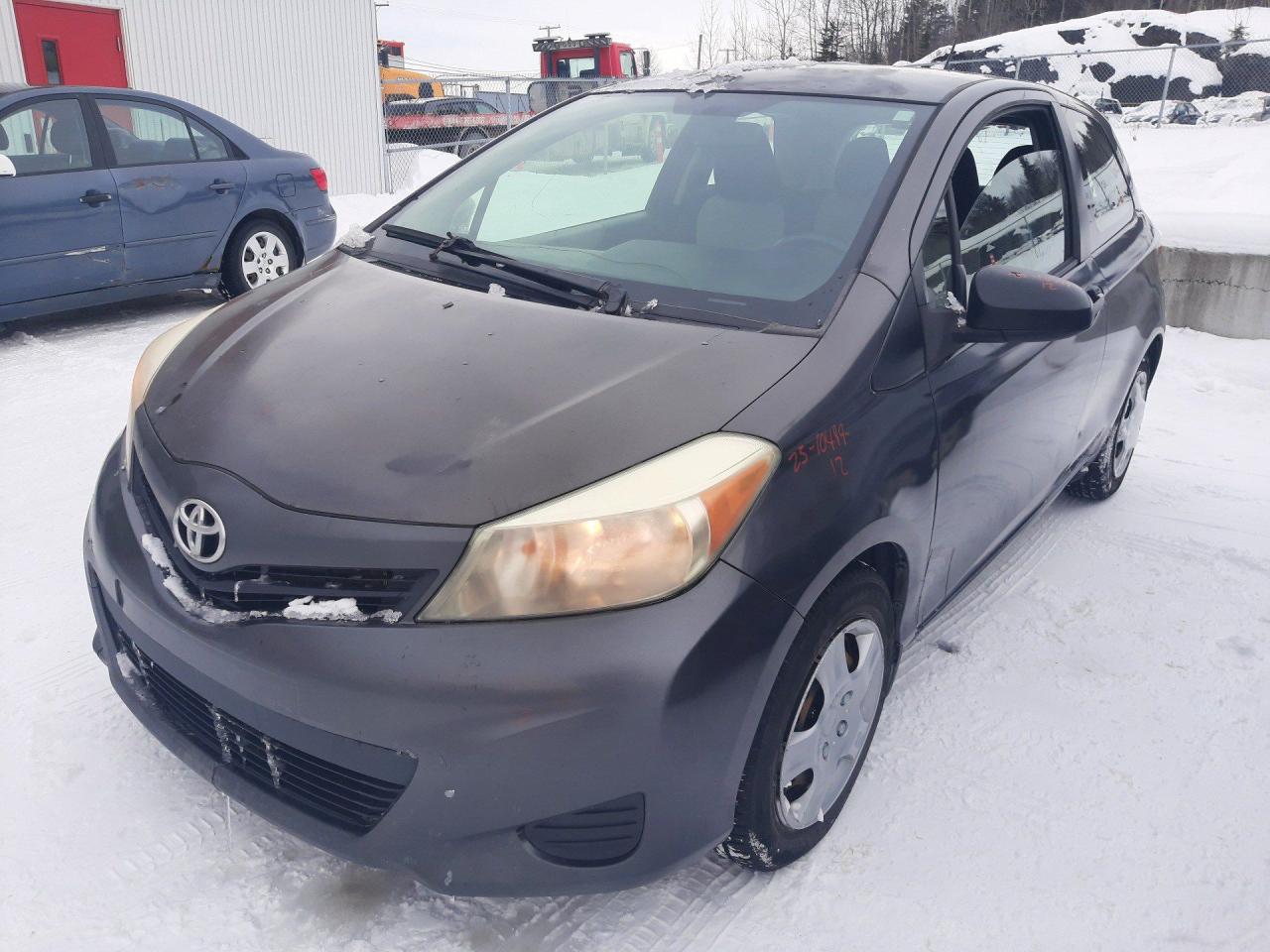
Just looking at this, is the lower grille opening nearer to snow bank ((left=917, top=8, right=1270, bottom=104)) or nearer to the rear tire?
the rear tire

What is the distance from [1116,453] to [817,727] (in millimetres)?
2723

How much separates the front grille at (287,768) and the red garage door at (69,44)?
37.0 feet

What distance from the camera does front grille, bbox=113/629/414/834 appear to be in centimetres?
172

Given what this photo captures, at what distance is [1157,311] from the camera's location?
4.08 metres

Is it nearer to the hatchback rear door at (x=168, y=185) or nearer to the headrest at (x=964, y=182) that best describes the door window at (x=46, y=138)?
the hatchback rear door at (x=168, y=185)

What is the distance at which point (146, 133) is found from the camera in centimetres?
624

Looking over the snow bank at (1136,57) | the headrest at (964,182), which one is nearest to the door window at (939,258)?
the headrest at (964,182)

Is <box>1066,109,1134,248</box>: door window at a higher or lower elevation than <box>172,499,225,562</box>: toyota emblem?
higher

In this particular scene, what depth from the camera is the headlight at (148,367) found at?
2230mm

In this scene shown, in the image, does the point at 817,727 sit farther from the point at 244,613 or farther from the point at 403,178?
the point at 403,178

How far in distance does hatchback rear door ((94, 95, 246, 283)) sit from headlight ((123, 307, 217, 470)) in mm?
3973

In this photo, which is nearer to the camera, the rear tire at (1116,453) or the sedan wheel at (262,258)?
the rear tire at (1116,453)

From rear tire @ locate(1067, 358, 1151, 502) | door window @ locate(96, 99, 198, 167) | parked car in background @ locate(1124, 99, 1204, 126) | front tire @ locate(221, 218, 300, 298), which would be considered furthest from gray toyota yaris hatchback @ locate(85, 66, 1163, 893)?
parked car in background @ locate(1124, 99, 1204, 126)

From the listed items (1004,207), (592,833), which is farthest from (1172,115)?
(592,833)
